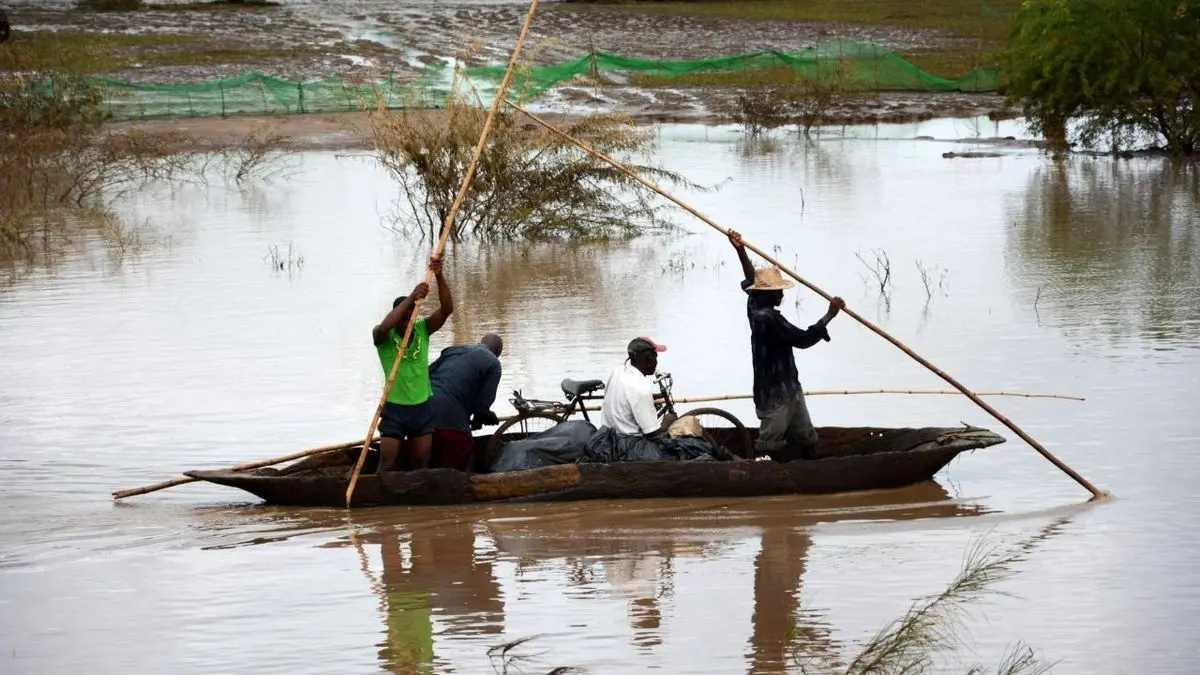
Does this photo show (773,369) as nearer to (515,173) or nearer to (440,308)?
(440,308)

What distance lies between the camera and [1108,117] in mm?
28312

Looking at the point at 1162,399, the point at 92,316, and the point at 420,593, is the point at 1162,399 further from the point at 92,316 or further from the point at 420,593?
the point at 92,316

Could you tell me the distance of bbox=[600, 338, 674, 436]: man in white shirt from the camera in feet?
30.9

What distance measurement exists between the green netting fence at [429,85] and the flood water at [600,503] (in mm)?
12728

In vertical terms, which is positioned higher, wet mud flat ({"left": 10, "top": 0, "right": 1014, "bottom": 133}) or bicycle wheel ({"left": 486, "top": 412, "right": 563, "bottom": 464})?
wet mud flat ({"left": 10, "top": 0, "right": 1014, "bottom": 133})

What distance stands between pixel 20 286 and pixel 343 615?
11464 mm

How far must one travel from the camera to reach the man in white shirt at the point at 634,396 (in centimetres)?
941

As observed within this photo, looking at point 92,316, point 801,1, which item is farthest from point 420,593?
point 801,1

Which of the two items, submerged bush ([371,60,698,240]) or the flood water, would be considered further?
submerged bush ([371,60,698,240])

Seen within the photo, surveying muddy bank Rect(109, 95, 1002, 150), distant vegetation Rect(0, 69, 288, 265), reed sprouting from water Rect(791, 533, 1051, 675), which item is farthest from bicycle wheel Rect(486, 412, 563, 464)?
muddy bank Rect(109, 95, 1002, 150)

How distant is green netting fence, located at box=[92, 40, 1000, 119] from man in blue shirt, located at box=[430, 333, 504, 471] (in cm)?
2364

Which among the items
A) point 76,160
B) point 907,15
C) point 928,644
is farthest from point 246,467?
point 907,15

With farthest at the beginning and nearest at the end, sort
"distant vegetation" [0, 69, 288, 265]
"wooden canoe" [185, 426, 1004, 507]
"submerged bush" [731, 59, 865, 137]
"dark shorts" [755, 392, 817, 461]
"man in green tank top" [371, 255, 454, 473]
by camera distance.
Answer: "submerged bush" [731, 59, 865, 137] → "distant vegetation" [0, 69, 288, 265] → "dark shorts" [755, 392, 817, 461] → "man in green tank top" [371, 255, 454, 473] → "wooden canoe" [185, 426, 1004, 507]

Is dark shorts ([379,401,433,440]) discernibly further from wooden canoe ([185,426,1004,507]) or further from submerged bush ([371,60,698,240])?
submerged bush ([371,60,698,240])
